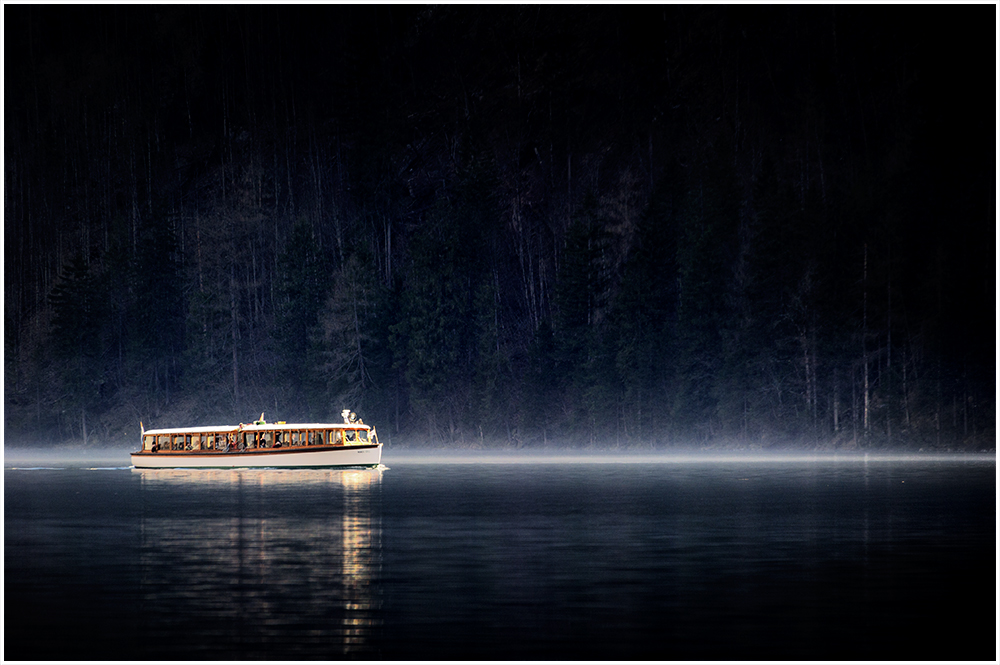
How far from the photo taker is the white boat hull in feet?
273

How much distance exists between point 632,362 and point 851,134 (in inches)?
1523

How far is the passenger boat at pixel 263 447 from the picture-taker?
83750 millimetres

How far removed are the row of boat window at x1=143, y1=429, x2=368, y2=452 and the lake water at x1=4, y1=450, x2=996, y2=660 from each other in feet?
88.3

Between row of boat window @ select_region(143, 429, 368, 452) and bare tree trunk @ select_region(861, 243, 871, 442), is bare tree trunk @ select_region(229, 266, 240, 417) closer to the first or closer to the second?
row of boat window @ select_region(143, 429, 368, 452)

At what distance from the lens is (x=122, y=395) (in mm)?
131875

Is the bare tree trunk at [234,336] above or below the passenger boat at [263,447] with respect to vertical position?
above

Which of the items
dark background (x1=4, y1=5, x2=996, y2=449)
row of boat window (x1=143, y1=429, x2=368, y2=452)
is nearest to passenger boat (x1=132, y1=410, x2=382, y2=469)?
row of boat window (x1=143, y1=429, x2=368, y2=452)

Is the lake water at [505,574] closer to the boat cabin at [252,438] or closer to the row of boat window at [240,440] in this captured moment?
the boat cabin at [252,438]

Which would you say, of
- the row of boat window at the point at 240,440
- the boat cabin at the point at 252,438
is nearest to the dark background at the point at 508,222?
the row of boat window at the point at 240,440

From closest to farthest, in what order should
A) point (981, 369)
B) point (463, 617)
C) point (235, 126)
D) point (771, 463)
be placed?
point (463, 617)
point (771, 463)
point (981, 369)
point (235, 126)

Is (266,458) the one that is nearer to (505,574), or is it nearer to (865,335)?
(865,335)

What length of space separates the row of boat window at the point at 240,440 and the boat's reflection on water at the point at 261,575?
92.7 ft

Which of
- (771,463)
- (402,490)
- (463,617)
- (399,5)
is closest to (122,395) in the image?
(399,5)

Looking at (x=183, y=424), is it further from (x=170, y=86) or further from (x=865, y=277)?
(x=865, y=277)
